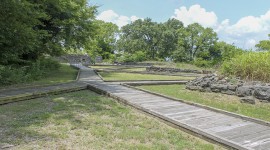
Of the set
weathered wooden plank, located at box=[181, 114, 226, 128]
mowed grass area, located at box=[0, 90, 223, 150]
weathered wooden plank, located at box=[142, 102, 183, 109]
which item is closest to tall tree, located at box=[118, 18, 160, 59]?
weathered wooden plank, located at box=[142, 102, 183, 109]

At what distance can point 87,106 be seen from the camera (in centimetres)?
600

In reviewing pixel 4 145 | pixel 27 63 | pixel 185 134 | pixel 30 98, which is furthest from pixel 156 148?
pixel 27 63

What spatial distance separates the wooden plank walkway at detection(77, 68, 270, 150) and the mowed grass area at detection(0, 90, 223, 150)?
0.20 meters

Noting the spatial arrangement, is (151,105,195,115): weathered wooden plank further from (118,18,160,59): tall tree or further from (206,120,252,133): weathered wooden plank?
(118,18,160,59): tall tree

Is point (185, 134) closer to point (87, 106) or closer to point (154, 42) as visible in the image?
point (87, 106)

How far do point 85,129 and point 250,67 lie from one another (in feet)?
22.8

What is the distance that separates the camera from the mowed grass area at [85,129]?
3.54m

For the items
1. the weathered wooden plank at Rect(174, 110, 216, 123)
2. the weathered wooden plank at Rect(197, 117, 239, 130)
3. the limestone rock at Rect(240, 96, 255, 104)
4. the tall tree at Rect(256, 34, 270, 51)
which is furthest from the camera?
the tall tree at Rect(256, 34, 270, 51)

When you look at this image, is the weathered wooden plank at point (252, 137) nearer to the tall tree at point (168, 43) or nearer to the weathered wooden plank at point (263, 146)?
the weathered wooden plank at point (263, 146)

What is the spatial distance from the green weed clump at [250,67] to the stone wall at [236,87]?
2.32 ft

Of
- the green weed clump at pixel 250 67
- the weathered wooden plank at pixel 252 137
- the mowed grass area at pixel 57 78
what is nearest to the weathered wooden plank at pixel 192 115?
the weathered wooden plank at pixel 252 137

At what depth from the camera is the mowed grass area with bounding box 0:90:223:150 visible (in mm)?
3541

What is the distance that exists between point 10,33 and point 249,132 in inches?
368

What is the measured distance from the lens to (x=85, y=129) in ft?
13.8
